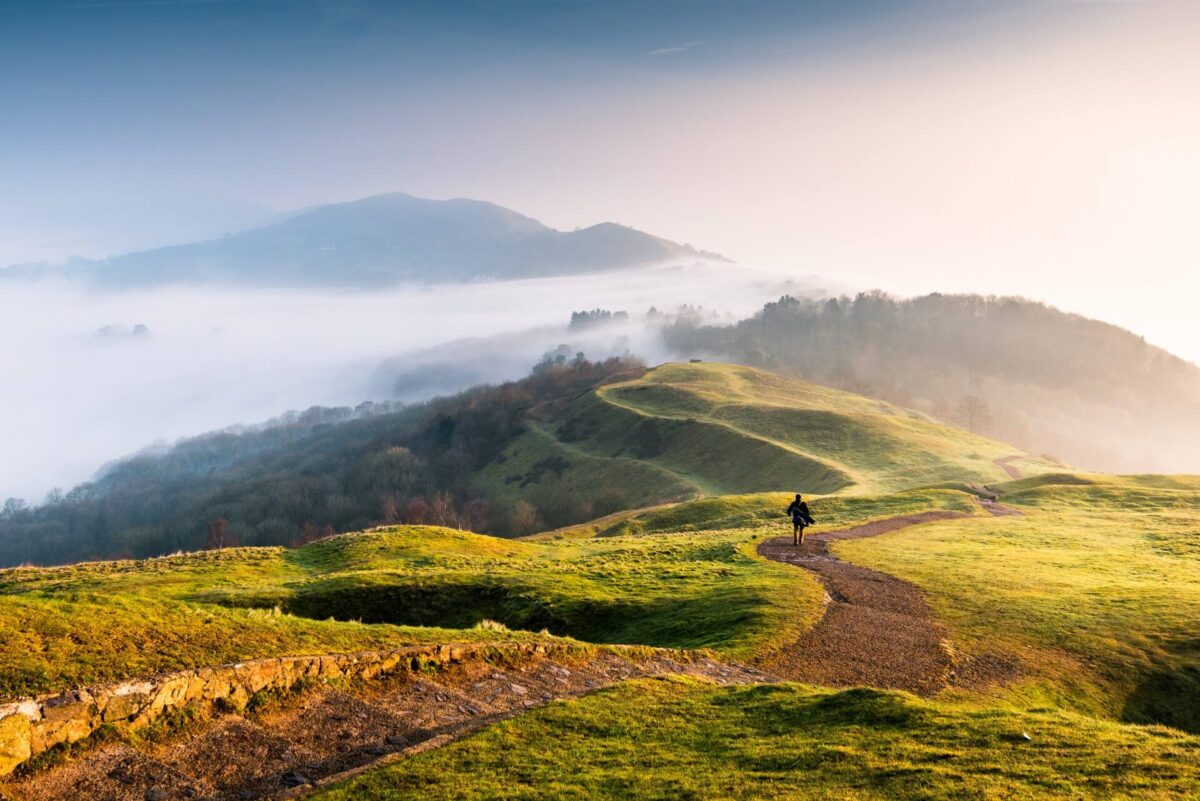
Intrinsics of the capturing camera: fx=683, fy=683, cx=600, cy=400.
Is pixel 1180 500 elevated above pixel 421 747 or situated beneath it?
situated beneath

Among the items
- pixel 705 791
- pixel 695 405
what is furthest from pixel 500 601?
pixel 695 405

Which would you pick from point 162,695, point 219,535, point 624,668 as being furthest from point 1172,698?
point 219,535

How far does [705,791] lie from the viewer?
35.6 ft

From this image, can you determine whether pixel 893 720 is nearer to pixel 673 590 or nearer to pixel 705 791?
pixel 705 791

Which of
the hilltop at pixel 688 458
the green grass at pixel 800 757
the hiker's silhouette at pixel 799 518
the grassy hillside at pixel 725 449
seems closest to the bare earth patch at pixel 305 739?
the green grass at pixel 800 757

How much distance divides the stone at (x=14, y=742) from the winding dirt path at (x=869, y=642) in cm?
1769

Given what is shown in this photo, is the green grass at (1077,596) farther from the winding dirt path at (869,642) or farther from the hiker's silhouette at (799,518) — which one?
the hiker's silhouette at (799,518)

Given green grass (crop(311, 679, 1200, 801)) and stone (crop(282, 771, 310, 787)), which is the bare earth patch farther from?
green grass (crop(311, 679, 1200, 801))

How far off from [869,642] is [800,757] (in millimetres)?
13080

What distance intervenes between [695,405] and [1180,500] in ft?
355

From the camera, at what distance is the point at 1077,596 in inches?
1133

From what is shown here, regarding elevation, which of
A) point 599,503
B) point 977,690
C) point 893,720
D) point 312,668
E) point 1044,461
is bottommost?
point 599,503

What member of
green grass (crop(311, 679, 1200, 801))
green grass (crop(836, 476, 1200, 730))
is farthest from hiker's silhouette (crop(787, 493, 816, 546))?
green grass (crop(311, 679, 1200, 801))

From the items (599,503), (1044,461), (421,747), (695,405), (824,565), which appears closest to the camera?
(421,747)
